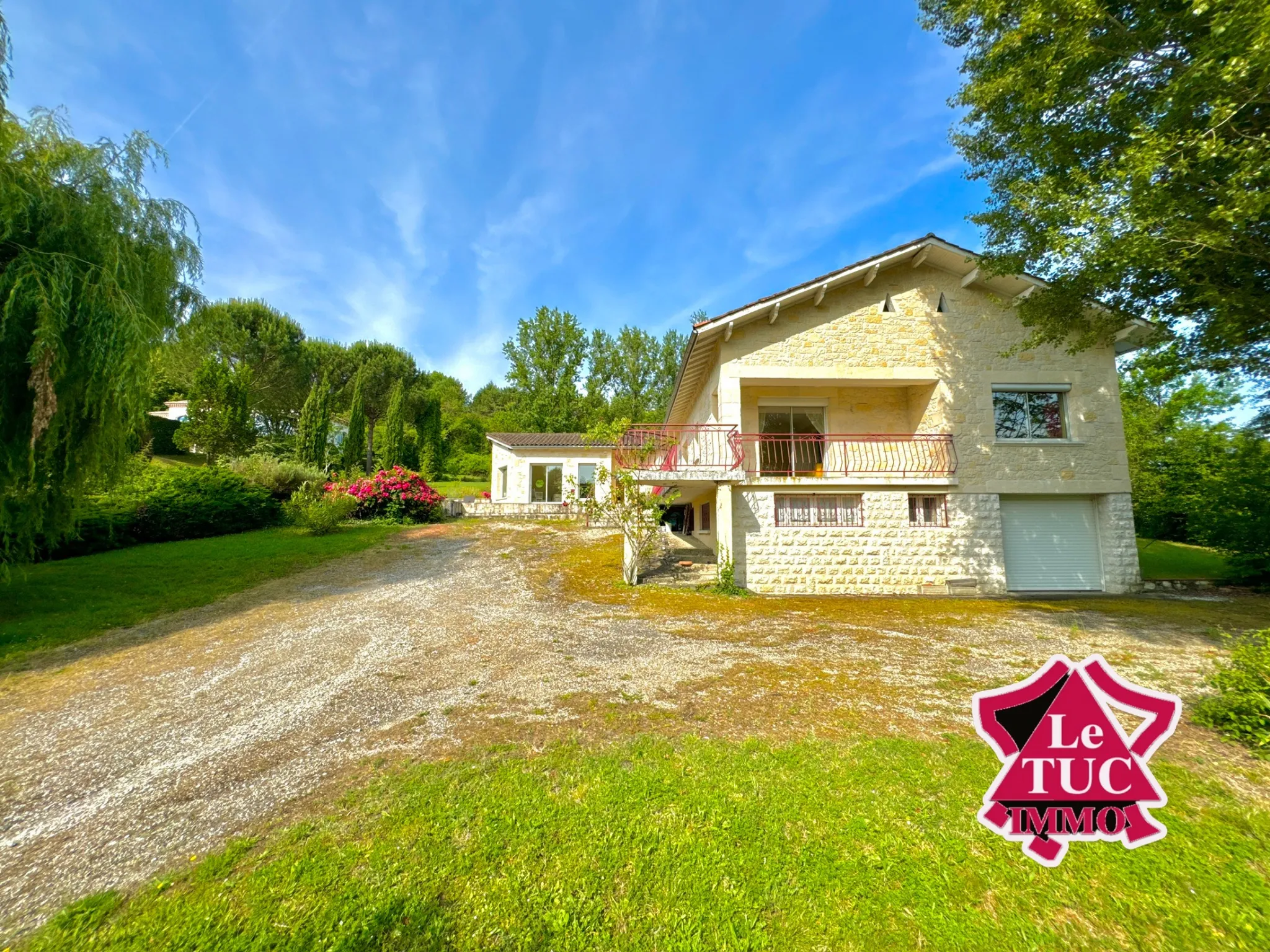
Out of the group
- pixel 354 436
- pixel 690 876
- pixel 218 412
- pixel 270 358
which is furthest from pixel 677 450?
pixel 270 358

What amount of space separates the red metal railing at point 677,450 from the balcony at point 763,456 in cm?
1

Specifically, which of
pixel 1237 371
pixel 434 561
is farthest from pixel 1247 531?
pixel 434 561

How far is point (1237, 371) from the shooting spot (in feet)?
27.2

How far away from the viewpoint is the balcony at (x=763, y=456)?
387 inches

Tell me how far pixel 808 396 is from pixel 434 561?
389 inches

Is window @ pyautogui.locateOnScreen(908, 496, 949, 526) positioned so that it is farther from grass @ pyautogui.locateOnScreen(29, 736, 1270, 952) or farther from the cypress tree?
the cypress tree

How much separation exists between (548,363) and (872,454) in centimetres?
3080

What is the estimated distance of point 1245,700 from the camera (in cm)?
348

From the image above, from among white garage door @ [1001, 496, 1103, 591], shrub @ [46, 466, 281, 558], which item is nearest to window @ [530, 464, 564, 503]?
shrub @ [46, 466, 281, 558]

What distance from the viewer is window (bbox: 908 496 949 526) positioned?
10266 millimetres

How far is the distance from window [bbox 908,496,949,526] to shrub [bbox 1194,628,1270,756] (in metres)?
6.61

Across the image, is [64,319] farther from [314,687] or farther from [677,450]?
[677,450]

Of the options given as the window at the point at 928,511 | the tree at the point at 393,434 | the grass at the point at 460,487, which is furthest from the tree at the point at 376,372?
the window at the point at 928,511

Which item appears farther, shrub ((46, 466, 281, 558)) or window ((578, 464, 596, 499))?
window ((578, 464, 596, 499))
